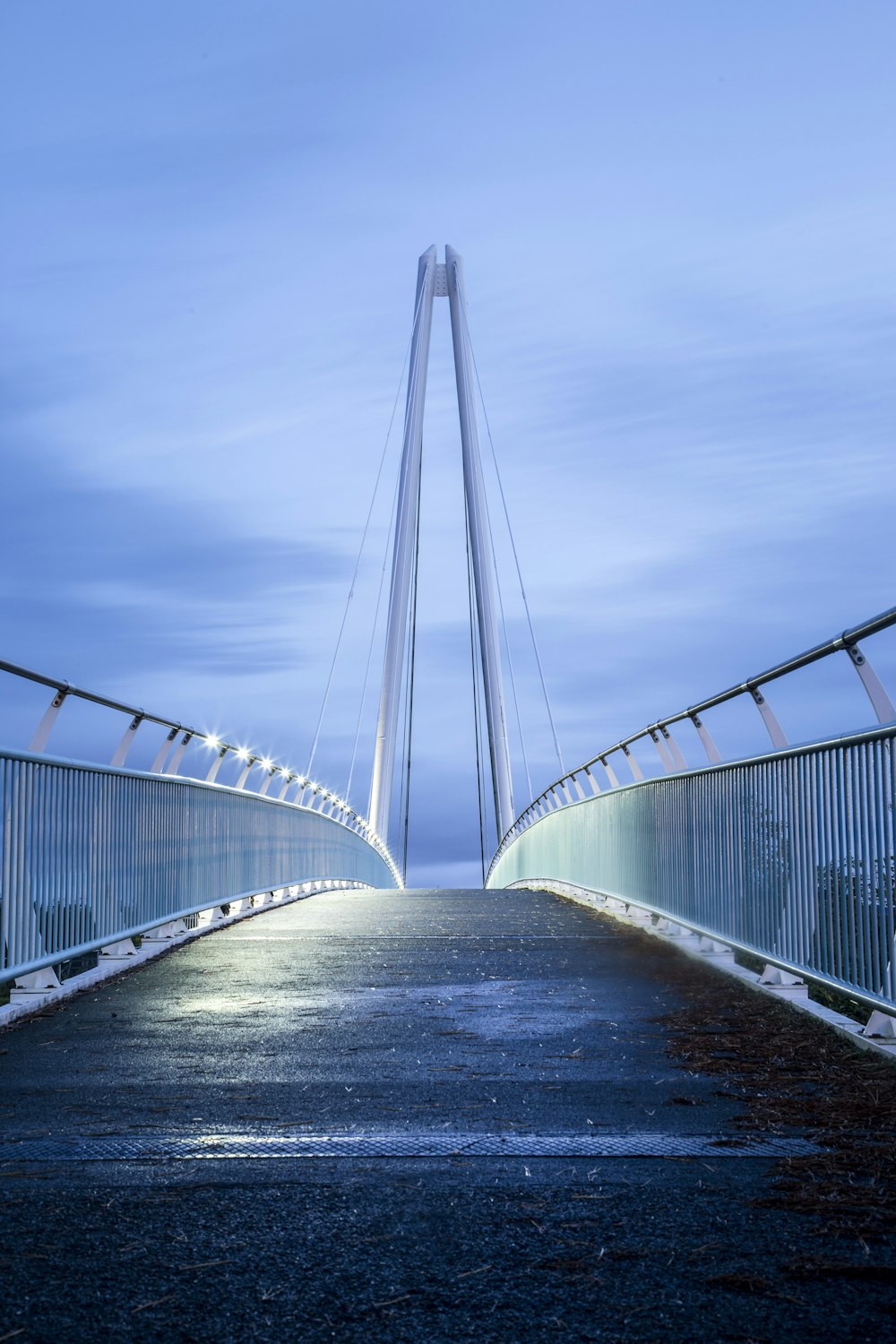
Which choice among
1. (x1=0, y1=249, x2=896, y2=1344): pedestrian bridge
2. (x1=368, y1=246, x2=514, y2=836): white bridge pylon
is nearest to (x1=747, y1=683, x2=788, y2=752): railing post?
(x1=0, y1=249, x2=896, y2=1344): pedestrian bridge

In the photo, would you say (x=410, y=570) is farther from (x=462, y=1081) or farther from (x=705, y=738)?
(x=462, y=1081)

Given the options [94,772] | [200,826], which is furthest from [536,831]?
[94,772]

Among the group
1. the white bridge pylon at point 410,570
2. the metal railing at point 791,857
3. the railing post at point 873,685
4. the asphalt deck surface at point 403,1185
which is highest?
the white bridge pylon at point 410,570

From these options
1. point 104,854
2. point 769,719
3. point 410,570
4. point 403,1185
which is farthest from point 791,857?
point 410,570

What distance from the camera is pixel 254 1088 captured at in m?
4.61

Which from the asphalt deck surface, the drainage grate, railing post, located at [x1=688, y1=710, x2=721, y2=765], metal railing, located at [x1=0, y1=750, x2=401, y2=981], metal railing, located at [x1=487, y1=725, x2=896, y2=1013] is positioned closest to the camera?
the asphalt deck surface

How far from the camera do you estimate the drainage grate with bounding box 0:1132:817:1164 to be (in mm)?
3693

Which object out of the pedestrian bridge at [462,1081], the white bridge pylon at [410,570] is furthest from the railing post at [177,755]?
the white bridge pylon at [410,570]

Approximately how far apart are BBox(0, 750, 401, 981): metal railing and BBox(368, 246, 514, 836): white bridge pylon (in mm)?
19024

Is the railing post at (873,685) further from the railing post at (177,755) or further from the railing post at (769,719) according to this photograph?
the railing post at (177,755)

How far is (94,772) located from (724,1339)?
18.4ft

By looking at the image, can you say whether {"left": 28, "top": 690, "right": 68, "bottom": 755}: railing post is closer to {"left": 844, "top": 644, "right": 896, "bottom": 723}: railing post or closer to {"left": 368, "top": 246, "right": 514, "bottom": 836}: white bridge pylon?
{"left": 844, "top": 644, "right": 896, "bottom": 723}: railing post

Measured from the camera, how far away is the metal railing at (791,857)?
5.10 m

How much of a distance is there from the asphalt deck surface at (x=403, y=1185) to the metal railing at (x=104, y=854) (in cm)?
43
